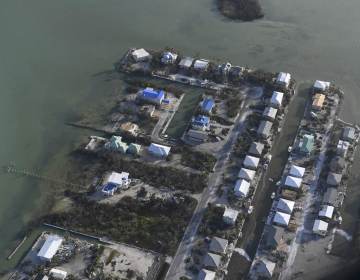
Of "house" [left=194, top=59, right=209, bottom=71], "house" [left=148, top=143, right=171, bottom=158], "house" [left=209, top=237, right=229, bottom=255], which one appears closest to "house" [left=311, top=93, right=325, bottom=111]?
"house" [left=194, top=59, right=209, bottom=71]

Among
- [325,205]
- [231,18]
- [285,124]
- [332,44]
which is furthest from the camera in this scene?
[231,18]

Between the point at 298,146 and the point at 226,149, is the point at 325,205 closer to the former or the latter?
the point at 298,146

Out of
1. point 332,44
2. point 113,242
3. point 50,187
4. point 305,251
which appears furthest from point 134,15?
point 305,251

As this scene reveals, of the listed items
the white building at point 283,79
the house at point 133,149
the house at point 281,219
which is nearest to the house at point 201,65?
the white building at point 283,79

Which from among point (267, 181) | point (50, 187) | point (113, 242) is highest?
point (267, 181)

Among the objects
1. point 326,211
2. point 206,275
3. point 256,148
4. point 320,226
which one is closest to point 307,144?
point 256,148

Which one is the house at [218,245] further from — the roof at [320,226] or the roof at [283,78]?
the roof at [283,78]
